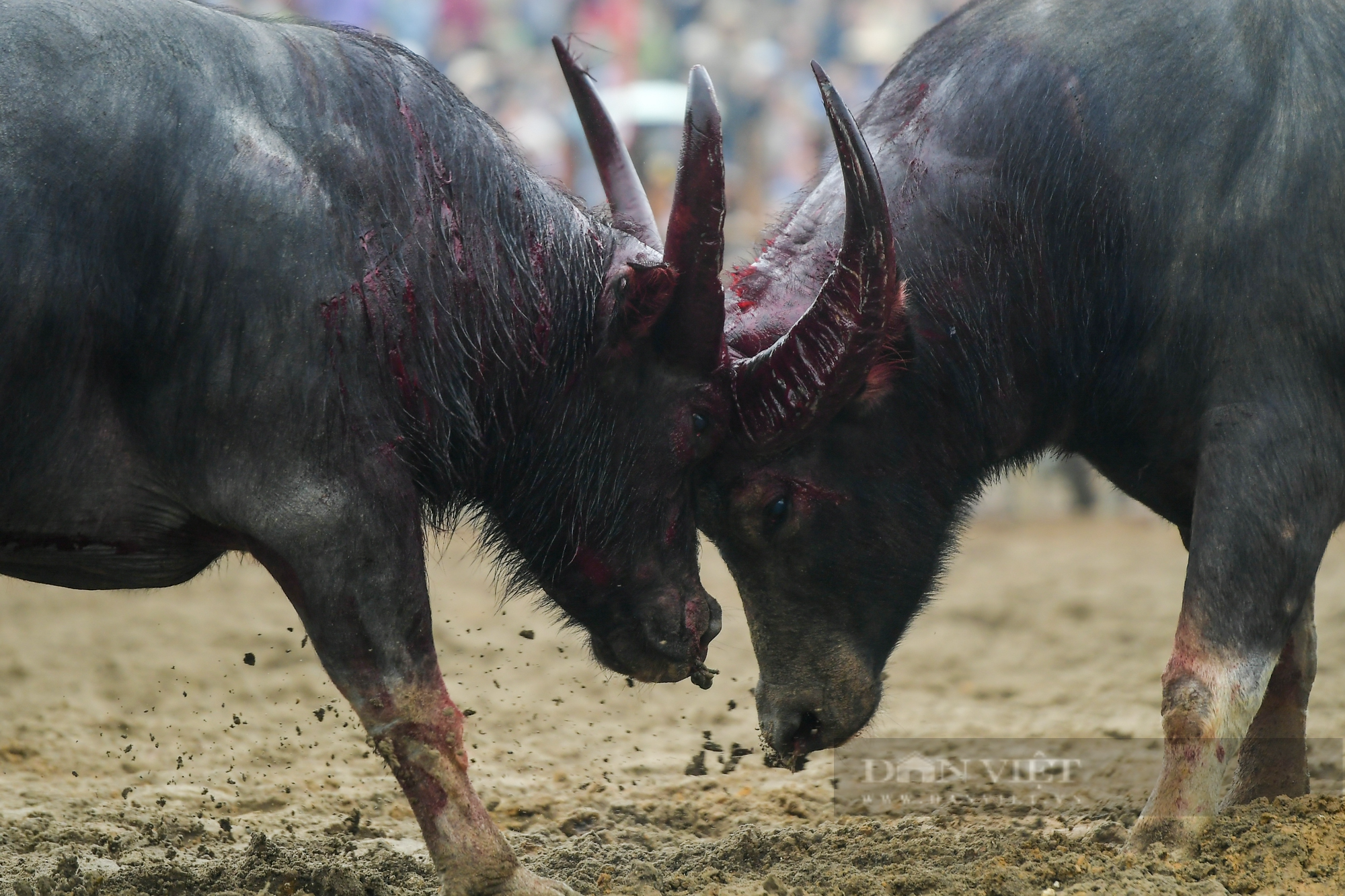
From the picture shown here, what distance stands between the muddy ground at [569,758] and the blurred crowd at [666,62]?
179 inches

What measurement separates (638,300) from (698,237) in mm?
263

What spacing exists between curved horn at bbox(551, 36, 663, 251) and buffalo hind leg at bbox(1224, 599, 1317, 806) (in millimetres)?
2514

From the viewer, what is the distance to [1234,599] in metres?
3.91

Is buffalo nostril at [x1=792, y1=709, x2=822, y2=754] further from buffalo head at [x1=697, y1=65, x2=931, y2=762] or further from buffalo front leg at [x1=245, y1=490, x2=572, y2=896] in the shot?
buffalo front leg at [x1=245, y1=490, x2=572, y2=896]

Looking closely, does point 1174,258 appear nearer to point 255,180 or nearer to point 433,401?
point 433,401

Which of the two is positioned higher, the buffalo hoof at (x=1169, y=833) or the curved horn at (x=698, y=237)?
the curved horn at (x=698, y=237)

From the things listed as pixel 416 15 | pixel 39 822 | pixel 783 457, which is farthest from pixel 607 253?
pixel 416 15

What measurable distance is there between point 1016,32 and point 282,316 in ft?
8.21

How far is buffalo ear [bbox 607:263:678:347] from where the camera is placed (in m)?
3.99

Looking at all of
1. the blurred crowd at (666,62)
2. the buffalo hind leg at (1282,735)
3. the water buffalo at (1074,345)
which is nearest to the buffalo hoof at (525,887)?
the water buffalo at (1074,345)

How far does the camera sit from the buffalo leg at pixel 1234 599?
3887 millimetres

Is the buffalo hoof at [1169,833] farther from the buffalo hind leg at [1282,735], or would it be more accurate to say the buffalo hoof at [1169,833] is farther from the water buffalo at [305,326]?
the water buffalo at [305,326]

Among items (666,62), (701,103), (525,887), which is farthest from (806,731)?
(666,62)

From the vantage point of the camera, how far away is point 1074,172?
4.26 m
